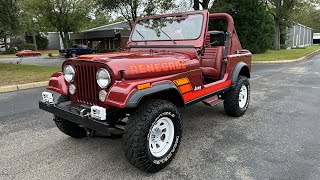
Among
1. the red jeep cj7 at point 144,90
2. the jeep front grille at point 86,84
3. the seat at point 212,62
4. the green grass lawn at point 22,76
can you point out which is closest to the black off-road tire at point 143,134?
the red jeep cj7 at point 144,90

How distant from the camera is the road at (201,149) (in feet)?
9.90

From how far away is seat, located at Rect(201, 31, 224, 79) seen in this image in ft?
15.7

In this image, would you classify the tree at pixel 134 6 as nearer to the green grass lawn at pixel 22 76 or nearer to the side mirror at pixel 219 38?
the green grass lawn at pixel 22 76

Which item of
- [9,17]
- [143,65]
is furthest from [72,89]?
[9,17]

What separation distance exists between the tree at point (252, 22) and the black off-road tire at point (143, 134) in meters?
19.8

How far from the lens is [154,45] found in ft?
14.3

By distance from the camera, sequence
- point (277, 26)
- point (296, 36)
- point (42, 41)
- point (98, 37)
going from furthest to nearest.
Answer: point (42, 41)
point (296, 36)
point (98, 37)
point (277, 26)

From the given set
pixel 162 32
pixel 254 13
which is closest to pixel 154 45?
pixel 162 32

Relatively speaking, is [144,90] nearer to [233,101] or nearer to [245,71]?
[233,101]

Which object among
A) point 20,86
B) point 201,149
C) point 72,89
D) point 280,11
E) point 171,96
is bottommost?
point 201,149

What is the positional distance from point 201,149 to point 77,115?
1.68 meters

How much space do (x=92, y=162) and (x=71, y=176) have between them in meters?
0.37

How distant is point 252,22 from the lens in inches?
883

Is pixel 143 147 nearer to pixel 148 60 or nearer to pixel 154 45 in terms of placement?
pixel 148 60
